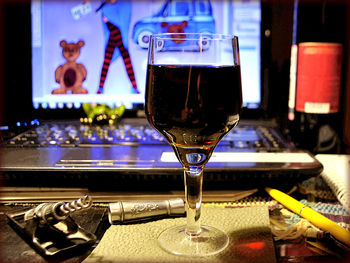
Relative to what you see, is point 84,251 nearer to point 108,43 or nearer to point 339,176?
point 339,176

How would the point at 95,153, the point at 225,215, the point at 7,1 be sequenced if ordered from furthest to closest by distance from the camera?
1. the point at 7,1
2. the point at 95,153
3. the point at 225,215

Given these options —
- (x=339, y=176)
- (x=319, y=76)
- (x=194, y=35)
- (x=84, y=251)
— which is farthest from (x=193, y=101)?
(x=319, y=76)

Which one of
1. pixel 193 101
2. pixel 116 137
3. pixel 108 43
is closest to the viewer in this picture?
pixel 193 101

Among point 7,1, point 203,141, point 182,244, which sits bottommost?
point 182,244

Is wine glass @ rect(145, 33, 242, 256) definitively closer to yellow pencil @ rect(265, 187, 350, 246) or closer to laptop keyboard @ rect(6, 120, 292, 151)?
yellow pencil @ rect(265, 187, 350, 246)

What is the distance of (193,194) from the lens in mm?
447

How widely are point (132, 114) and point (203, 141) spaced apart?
55cm

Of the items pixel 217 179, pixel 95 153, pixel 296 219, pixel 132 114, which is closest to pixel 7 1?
pixel 132 114

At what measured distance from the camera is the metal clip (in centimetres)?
41

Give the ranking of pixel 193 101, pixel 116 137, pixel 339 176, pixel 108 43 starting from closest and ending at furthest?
pixel 193 101 < pixel 339 176 < pixel 116 137 < pixel 108 43

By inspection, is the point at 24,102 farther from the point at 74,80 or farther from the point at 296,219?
the point at 296,219

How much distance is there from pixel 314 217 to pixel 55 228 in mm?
302

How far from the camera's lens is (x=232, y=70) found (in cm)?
43

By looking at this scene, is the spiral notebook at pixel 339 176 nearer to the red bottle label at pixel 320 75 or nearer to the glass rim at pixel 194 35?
the red bottle label at pixel 320 75
